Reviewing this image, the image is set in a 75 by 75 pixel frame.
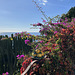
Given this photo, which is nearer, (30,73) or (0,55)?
(30,73)

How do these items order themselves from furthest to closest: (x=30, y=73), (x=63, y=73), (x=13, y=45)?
(x=13, y=45), (x=63, y=73), (x=30, y=73)

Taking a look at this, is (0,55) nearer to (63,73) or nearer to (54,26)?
(54,26)

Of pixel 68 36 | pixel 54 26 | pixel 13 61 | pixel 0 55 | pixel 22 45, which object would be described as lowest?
pixel 13 61

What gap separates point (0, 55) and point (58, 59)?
411 cm

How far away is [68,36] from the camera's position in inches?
64.6

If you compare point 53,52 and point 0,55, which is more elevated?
point 53,52

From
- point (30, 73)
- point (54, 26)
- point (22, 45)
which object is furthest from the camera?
point (22, 45)

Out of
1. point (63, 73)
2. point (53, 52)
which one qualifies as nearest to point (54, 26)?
point (53, 52)

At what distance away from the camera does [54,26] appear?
80.9 inches

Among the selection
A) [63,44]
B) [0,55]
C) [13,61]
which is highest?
[63,44]

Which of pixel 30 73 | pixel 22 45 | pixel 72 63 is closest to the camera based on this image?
pixel 30 73

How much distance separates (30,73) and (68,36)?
89 centimetres

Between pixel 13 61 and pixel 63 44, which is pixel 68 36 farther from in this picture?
pixel 13 61

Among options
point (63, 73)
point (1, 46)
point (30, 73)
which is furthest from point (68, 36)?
A: point (1, 46)
